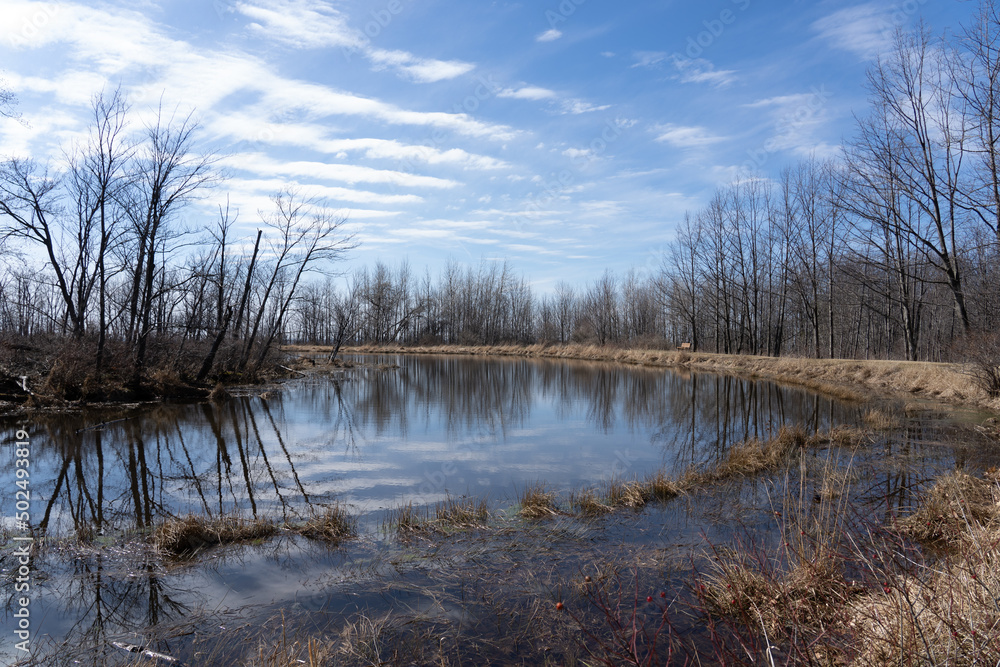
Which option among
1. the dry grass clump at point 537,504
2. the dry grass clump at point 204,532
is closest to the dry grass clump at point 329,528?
the dry grass clump at point 204,532

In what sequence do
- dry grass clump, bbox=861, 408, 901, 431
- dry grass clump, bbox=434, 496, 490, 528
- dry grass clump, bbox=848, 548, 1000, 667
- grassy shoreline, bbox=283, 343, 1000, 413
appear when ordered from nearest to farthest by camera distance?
1. dry grass clump, bbox=848, 548, 1000, 667
2. dry grass clump, bbox=434, 496, 490, 528
3. dry grass clump, bbox=861, 408, 901, 431
4. grassy shoreline, bbox=283, 343, 1000, 413

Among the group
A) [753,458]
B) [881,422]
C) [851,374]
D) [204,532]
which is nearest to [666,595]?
[204,532]

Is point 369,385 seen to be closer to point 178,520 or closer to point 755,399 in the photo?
point 755,399

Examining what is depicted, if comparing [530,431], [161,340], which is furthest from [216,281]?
[530,431]

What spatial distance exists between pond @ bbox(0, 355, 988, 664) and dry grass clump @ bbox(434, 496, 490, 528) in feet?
1.65

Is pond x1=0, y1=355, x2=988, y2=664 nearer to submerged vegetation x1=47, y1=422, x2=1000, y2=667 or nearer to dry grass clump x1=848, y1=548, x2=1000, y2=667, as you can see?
submerged vegetation x1=47, y1=422, x2=1000, y2=667

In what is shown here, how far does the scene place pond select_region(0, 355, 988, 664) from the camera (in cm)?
478

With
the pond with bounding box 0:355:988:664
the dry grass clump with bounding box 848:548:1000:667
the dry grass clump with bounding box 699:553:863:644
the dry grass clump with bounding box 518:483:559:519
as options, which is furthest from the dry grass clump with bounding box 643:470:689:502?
the dry grass clump with bounding box 848:548:1000:667

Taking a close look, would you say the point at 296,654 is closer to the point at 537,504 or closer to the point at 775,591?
the point at 775,591

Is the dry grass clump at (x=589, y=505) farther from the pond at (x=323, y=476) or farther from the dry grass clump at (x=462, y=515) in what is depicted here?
the dry grass clump at (x=462, y=515)

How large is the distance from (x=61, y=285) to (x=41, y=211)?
2526mm

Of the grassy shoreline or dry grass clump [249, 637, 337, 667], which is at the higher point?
the grassy shoreline

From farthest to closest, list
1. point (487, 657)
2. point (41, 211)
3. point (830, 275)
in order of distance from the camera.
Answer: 1. point (830, 275)
2. point (41, 211)
3. point (487, 657)

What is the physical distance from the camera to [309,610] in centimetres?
459
